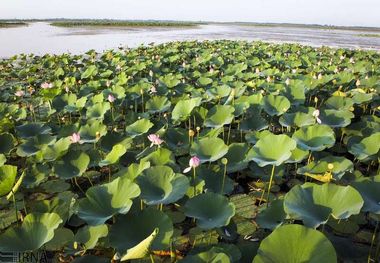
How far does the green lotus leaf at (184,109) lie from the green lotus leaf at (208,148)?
2.72 ft

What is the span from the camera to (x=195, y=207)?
1.88 meters

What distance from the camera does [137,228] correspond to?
66.3 inches

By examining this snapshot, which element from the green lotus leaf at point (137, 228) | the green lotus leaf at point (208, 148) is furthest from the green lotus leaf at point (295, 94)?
the green lotus leaf at point (137, 228)

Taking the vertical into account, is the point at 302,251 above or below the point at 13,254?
above

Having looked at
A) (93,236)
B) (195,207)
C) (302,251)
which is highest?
(302,251)

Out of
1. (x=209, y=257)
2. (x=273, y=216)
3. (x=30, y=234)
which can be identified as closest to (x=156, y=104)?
(x=273, y=216)

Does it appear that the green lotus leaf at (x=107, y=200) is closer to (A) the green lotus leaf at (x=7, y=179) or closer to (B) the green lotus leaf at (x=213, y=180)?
(A) the green lotus leaf at (x=7, y=179)

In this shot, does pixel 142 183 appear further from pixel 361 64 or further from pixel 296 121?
pixel 361 64

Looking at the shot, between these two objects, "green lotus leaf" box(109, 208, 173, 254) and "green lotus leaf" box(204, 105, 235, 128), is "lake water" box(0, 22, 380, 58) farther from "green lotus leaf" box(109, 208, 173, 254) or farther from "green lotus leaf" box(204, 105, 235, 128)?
"green lotus leaf" box(109, 208, 173, 254)

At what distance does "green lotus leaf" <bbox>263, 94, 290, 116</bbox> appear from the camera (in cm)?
340

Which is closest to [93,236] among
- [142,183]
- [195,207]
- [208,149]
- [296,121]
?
[142,183]

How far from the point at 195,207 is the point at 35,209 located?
0.93 m

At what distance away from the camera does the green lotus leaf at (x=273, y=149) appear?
2.27 meters

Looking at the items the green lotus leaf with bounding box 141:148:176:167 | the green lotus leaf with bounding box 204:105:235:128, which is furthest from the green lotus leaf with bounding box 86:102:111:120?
the green lotus leaf with bounding box 141:148:176:167
